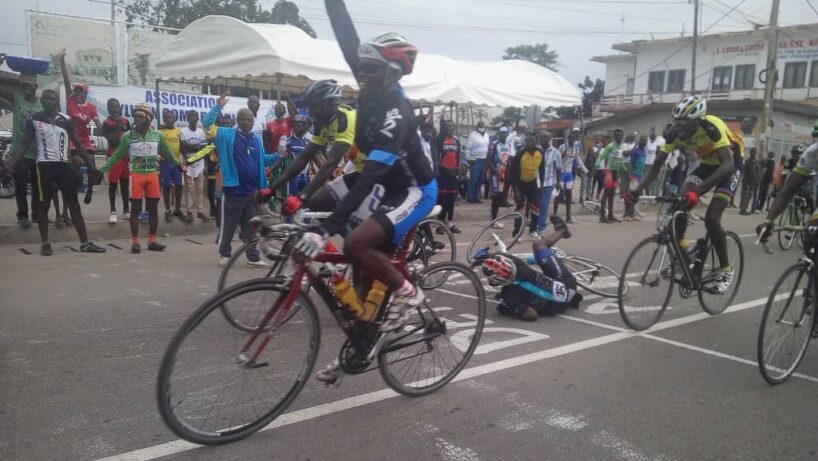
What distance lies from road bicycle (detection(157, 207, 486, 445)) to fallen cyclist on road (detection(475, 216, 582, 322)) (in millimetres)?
1878

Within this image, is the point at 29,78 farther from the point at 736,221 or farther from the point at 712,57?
the point at 712,57

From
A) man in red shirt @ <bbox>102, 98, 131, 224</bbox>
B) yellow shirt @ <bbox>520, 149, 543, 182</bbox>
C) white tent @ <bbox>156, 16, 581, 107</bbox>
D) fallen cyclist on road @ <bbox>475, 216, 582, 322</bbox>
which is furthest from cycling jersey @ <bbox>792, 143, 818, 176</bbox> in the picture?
man in red shirt @ <bbox>102, 98, 131, 224</bbox>

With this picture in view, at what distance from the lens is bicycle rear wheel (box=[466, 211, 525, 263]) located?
26.0 feet

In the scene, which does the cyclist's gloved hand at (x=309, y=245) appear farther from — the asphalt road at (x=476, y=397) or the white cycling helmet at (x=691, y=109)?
the white cycling helmet at (x=691, y=109)

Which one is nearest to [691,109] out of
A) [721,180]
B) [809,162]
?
[721,180]

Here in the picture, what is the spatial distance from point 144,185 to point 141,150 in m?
0.49

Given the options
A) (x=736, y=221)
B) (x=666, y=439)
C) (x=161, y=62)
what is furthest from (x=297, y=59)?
(x=736, y=221)

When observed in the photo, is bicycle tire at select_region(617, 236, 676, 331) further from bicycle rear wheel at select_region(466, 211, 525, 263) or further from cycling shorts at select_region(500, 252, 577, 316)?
bicycle rear wheel at select_region(466, 211, 525, 263)

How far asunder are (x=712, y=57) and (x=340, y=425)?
2012 inches

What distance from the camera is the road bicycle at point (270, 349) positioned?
117 inches

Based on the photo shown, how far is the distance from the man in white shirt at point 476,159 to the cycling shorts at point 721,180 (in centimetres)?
921

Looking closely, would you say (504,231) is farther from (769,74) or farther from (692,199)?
(769,74)

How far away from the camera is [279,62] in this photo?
11820 mm

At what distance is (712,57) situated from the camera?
46.2 m
